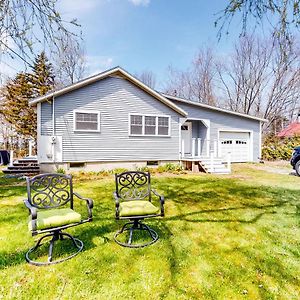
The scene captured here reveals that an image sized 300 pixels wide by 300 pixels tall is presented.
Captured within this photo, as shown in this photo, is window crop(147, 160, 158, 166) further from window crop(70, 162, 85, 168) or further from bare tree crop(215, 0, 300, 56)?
bare tree crop(215, 0, 300, 56)

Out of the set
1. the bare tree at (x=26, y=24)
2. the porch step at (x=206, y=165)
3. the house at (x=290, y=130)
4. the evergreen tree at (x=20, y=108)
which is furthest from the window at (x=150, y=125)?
the house at (x=290, y=130)

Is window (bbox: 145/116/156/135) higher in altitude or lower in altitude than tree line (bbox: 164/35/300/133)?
lower

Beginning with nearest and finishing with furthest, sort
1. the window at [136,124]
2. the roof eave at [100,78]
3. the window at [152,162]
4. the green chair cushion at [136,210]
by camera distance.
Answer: the green chair cushion at [136,210]
the roof eave at [100,78]
the window at [136,124]
the window at [152,162]

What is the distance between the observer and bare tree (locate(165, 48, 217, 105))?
26391 mm

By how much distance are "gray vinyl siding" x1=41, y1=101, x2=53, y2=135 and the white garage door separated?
1057cm

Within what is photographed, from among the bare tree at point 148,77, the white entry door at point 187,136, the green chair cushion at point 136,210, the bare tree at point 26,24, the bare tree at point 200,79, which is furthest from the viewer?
the bare tree at point 148,77

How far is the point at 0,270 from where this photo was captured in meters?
2.84

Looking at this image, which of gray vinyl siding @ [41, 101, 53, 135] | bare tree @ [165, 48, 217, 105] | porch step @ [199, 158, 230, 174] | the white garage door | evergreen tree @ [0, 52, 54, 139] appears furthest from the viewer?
bare tree @ [165, 48, 217, 105]

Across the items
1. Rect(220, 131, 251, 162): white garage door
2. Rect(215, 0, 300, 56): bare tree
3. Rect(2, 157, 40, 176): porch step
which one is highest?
Rect(215, 0, 300, 56): bare tree

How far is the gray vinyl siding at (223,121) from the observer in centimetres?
1443

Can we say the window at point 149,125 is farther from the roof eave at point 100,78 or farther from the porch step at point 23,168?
the porch step at point 23,168

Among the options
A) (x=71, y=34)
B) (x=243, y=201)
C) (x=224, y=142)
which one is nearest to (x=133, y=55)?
(x=71, y=34)

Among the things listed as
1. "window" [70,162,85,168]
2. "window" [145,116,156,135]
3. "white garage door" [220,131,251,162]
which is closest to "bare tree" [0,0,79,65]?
"window" [70,162,85,168]

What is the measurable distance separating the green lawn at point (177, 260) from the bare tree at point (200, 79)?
76.0 feet
